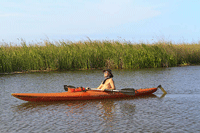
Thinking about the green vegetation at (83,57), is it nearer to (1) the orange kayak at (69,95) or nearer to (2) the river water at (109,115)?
(2) the river water at (109,115)

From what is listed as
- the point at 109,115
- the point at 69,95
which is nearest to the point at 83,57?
the point at 69,95

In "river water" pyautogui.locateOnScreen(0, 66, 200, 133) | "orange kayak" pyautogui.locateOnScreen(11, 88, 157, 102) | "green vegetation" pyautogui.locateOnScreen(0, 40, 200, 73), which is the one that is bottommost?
"river water" pyautogui.locateOnScreen(0, 66, 200, 133)

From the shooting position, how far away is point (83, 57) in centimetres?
2175

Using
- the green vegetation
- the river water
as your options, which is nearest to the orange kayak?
the river water

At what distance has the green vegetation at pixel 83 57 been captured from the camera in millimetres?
21197

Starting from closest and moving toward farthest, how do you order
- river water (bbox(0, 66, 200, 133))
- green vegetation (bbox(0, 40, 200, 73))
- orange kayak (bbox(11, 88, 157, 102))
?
river water (bbox(0, 66, 200, 133)), orange kayak (bbox(11, 88, 157, 102)), green vegetation (bbox(0, 40, 200, 73))

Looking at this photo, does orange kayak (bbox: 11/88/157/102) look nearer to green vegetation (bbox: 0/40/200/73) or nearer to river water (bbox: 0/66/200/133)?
river water (bbox: 0/66/200/133)

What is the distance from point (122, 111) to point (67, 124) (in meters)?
2.00

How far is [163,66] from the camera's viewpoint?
A: 878 inches

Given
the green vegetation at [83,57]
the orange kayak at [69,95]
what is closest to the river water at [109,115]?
the orange kayak at [69,95]

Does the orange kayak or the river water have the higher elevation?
the orange kayak

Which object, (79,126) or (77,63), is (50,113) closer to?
(79,126)

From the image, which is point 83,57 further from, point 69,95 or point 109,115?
point 109,115

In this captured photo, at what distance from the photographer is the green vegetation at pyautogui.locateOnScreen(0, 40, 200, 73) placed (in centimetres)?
2120
